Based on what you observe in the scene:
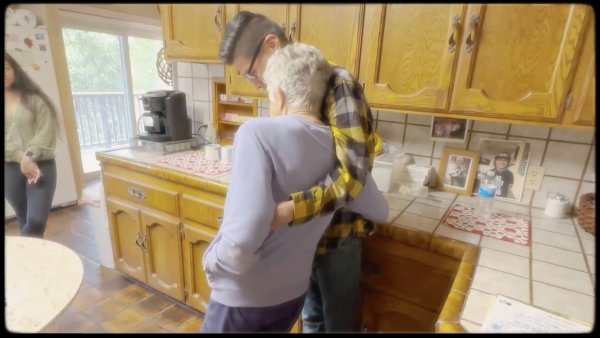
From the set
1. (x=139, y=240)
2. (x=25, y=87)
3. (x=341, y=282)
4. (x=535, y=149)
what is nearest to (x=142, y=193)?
(x=139, y=240)

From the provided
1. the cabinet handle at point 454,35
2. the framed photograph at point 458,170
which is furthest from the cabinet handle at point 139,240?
the cabinet handle at point 454,35

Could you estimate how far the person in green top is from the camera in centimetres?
30

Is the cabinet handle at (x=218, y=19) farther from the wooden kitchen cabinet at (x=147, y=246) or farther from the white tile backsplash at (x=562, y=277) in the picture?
the white tile backsplash at (x=562, y=277)

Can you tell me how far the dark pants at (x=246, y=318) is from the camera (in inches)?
24.4

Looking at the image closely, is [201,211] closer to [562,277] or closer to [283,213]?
[283,213]

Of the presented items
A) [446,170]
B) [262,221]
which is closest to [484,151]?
[446,170]

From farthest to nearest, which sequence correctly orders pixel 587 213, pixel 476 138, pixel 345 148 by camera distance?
pixel 476 138
pixel 587 213
pixel 345 148

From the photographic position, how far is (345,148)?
0.59 metres

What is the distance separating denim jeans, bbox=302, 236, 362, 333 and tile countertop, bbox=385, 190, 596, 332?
0.16 m

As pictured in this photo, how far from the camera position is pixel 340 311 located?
0.76 meters

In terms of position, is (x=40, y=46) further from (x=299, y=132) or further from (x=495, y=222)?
(x=495, y=222)

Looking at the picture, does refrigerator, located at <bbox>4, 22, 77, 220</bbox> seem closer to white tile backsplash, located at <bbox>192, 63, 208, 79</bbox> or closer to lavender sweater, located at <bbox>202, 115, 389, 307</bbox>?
lavender sweater, located at <bbox>202, 115, 389, 307</bbox>

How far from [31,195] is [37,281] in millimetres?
203

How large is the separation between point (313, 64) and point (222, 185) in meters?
0.56
